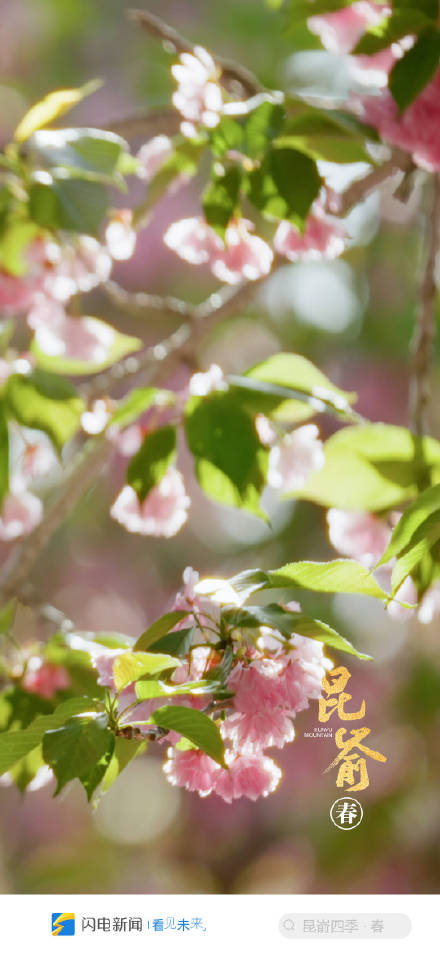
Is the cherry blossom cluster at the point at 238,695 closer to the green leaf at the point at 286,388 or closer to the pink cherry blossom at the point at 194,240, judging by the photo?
the green leaf at the point at 286,388

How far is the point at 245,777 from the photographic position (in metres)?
0.42

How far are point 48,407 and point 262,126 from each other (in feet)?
0.81

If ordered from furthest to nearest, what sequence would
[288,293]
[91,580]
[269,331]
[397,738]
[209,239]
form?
[91,580]
[269,331]
[288,293]
[397,738]
[209,239]

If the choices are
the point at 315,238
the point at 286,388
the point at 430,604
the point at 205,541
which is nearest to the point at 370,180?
the point at 315,238

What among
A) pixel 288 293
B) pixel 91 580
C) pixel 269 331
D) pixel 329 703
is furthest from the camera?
pixel 91 580

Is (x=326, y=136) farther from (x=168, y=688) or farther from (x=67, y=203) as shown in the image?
(x=168, y=688)

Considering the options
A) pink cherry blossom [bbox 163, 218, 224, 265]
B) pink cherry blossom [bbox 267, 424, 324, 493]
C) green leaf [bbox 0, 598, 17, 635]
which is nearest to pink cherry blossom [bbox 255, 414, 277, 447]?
pink cherry blossom [bbox 267, 424, 324, 493]

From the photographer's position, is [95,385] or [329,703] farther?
[95,385]

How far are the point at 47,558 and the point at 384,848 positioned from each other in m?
0.90

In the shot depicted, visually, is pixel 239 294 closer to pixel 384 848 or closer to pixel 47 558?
pixel 384 848

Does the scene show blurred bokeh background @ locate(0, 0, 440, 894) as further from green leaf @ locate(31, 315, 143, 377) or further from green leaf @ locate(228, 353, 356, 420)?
green leaf @ locate(228, 353, 356, 420)

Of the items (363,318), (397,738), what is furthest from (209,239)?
(363,318)

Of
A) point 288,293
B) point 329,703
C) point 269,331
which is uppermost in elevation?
point 329,703

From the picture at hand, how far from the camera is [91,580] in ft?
6.54
